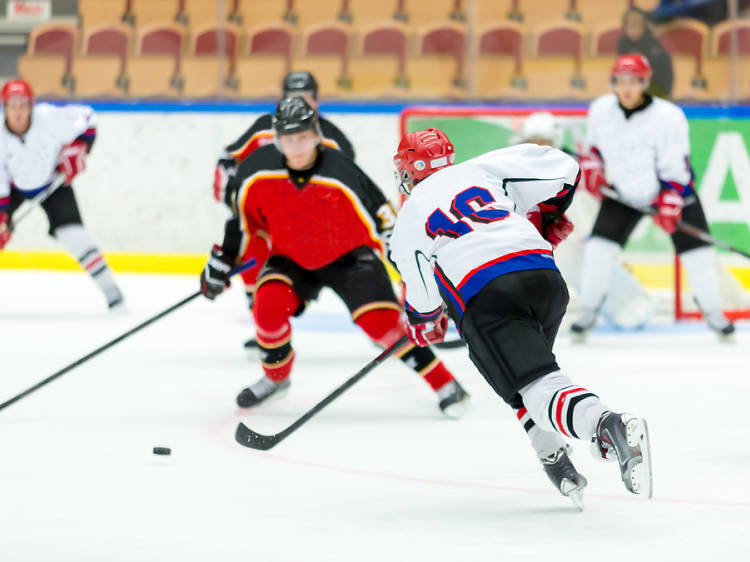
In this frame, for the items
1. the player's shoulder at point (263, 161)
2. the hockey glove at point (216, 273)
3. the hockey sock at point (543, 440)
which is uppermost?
the player's shoulder at point (263, 161)

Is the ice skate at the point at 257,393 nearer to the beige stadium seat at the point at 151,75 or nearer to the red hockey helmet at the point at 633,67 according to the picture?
the red hockey helmet at the point at 633,67

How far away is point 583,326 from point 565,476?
2585 millimetres

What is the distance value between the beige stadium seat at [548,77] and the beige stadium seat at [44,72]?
2620 mm

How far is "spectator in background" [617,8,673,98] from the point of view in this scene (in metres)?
6.64

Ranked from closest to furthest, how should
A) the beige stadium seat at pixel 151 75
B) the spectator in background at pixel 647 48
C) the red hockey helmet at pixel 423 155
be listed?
the red hockey helmet at pixel 423 155 → the spectator in background at pixel 647 48 → the beige stadium seat at pixel 151 75

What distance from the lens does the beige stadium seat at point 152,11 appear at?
24.3 feet

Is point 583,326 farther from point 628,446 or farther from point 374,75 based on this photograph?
point 628,446

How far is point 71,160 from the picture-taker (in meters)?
5.89

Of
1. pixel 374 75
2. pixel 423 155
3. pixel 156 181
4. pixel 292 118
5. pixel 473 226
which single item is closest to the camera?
pixel 473 226

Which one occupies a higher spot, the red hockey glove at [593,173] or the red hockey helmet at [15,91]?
the red hockey helmet at [15,91]

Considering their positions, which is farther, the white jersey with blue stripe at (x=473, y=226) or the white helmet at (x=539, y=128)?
the white helmet at (x=539, y=128)

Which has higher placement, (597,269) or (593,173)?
(593,173)

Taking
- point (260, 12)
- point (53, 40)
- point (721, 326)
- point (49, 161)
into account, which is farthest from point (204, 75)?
point (721, 326)

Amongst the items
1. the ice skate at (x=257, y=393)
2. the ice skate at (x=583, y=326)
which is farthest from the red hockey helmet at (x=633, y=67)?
the ice skate at (x=257, y=393)
